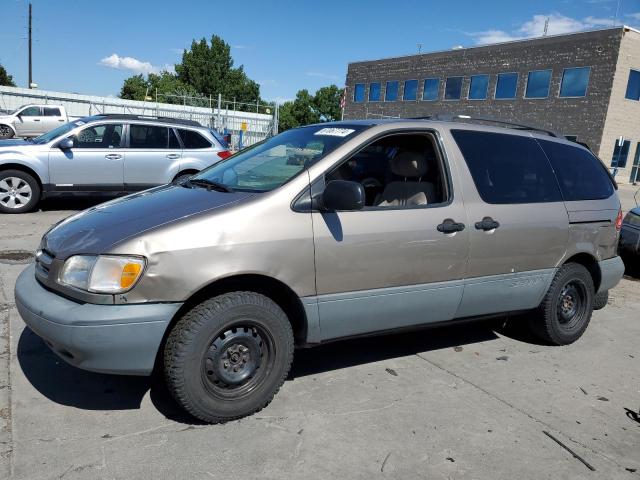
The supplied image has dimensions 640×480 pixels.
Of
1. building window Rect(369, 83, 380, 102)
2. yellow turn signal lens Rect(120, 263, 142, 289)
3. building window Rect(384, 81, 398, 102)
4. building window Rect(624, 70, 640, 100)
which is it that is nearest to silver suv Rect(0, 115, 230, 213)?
yellow turn signal lens Rect(120, 263, 142, 289)

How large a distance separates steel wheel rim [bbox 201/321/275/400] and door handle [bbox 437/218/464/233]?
141 centimetres

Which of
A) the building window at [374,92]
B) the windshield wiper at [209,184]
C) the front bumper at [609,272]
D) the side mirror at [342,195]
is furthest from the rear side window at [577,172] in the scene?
the building window at [374,92]

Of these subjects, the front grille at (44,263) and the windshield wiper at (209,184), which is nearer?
the front grille at (44,263)

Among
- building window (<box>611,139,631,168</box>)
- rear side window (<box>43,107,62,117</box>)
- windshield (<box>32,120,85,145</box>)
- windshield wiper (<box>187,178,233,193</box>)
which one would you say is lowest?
windshield wiper (<box>187,178,233,193</box>)

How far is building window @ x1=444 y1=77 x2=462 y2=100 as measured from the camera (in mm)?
37031

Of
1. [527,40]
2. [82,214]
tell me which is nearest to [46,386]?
[82,214]

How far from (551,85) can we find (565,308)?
30.5 metres

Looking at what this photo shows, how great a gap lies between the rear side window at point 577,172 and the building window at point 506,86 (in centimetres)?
3125

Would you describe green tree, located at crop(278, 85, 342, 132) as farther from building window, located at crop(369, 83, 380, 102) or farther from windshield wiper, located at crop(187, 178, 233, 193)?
windshield wiper, located at crop(187, 178, 233, 193)

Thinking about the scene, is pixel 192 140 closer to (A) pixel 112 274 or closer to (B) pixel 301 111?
(A) pixel 112 274

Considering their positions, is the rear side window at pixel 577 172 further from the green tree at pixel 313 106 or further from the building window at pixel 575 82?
the green tree at pixel 313 106

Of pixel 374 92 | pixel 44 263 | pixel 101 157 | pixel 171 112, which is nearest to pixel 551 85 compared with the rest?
pixel 374 92

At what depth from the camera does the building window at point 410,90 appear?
132 feet

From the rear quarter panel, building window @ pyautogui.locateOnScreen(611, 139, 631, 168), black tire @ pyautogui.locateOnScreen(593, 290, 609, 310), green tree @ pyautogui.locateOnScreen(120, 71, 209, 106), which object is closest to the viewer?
the rear quarter panel
